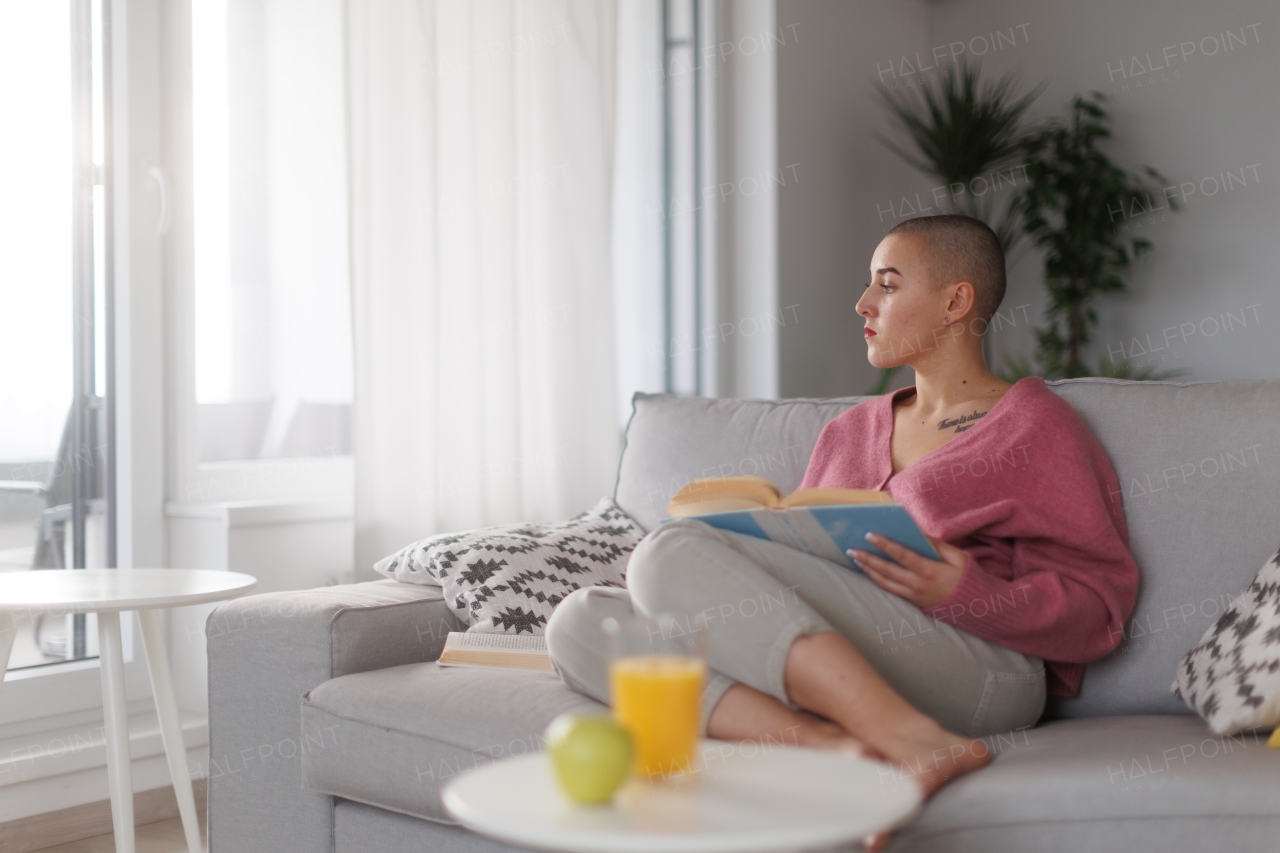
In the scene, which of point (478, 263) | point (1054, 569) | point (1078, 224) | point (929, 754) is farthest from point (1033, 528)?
point (1078, 224)

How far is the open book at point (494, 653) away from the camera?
155cm

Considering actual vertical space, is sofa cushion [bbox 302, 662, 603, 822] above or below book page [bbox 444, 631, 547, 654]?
below

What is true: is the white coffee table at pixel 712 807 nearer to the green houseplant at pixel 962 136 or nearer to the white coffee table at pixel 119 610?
the white coffee table at pixel 119 610

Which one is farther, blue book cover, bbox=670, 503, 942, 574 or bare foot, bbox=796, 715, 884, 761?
blue book cover, bbox=670, 503, 942, 574

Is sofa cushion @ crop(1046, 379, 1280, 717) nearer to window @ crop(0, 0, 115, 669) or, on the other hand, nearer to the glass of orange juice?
the glass of orange juice

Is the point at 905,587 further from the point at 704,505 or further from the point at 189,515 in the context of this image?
the point at 189,515

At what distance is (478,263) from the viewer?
2518 mm

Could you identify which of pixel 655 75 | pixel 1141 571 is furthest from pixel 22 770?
pixel 655 75

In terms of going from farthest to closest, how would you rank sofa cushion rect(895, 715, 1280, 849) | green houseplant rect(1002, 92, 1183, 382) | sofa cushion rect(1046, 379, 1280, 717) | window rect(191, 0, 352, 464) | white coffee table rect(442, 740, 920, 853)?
green houseplant rect(1002, 92, 1183, 382)
window rect(191, 0, 352, 464)
sofa cushion rect(1046, 379, 1280, 717)
sofa cushion rect(895, 715, 1280, 849)
white coffee table rect(442, 740, 920, 853)

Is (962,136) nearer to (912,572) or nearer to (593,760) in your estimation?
(912,572)

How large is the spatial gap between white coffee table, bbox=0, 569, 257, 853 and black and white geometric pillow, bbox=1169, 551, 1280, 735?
1254 millimetres

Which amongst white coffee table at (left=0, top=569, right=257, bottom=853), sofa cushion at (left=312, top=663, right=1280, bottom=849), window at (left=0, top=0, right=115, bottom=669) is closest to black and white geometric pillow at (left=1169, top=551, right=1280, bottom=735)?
sofa cushion at (left=312, top=663, right=1280, bottom=849)

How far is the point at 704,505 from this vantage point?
52.7 inches

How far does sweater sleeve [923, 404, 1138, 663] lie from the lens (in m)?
1.32
